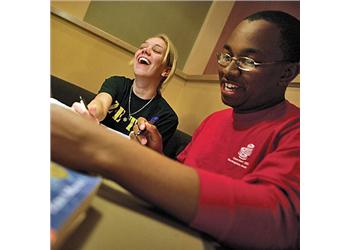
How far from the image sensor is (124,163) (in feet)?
1.03

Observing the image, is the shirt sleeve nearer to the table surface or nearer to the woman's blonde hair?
the table surface

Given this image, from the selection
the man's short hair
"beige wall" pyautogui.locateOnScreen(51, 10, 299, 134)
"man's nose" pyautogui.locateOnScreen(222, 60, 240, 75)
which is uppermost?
the man's short hair

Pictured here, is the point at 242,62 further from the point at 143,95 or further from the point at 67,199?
the point at 67,199

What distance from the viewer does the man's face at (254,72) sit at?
39 centimetres

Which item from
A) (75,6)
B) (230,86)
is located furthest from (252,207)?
(75,6)

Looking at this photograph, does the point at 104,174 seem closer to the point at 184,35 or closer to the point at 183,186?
the point at 183,186

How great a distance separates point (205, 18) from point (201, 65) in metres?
0.06

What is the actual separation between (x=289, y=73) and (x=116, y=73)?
0.62ft

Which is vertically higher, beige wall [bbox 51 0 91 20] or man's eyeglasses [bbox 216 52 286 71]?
man's eyeglasses [bbox 216 52 286 71]

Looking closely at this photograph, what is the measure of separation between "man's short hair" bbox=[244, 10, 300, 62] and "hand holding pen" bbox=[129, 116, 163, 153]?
0.52 ft

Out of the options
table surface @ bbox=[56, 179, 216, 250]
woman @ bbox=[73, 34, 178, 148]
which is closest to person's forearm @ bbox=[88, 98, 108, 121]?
woman @ bbox=[73, 34, 178, 148]

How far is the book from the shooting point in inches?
11.6
